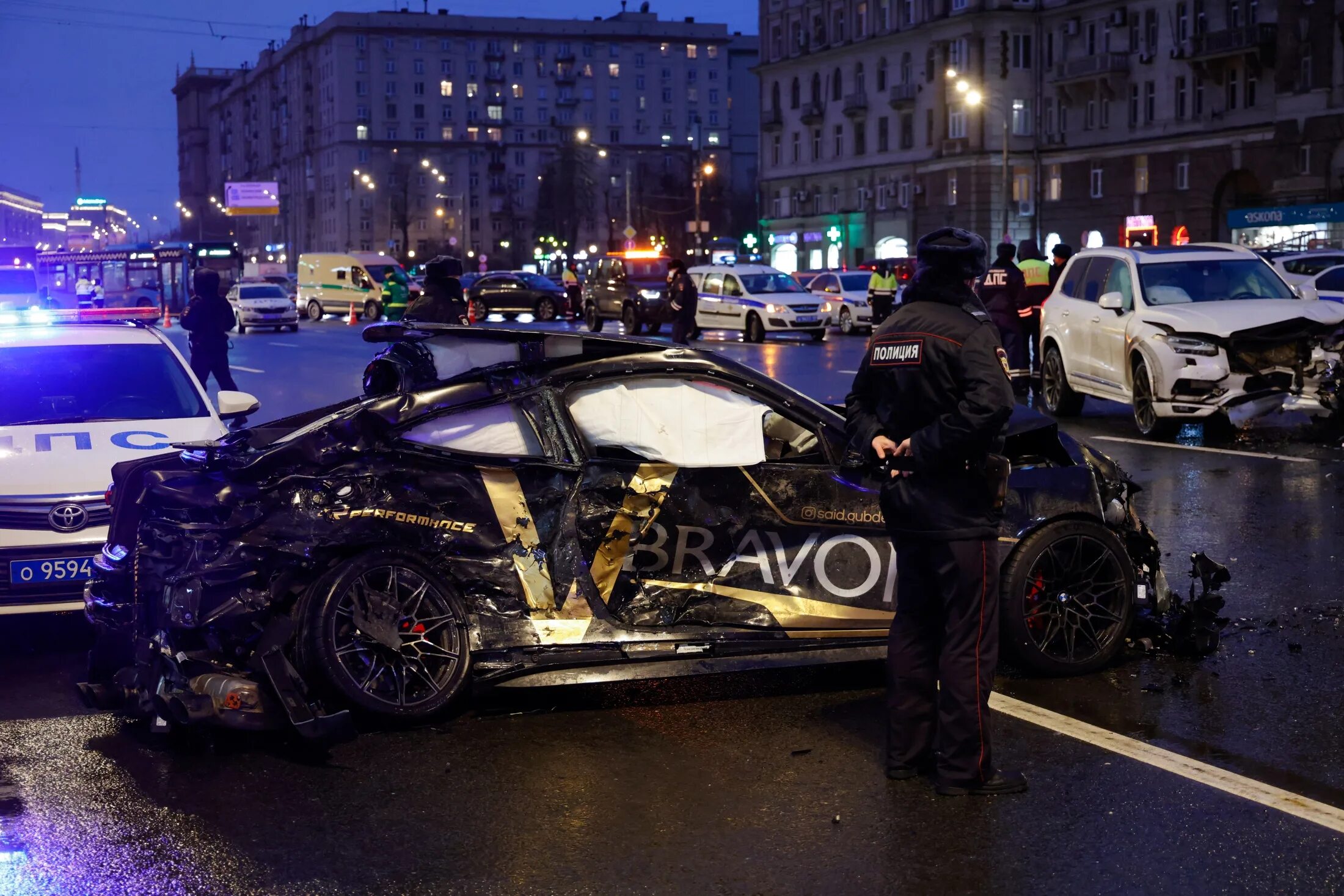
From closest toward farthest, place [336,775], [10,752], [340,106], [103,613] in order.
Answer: [336,775]
[10,752]
[103,613]
[340,106]

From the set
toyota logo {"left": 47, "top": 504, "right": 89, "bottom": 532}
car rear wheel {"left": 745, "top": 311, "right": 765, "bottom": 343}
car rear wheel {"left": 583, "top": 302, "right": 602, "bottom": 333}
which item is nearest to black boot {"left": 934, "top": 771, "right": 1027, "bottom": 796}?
toyota logo {"left": 47, "top": 504, "right": 89, "bottom": 532}

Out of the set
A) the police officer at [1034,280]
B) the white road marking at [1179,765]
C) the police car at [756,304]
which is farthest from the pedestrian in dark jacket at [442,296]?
the police car at [756,304]

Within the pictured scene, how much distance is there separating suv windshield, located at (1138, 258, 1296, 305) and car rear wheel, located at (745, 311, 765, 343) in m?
19.3

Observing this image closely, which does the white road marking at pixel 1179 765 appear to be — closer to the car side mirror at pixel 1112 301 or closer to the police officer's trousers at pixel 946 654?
the police officer's trousers at pixel 946 654

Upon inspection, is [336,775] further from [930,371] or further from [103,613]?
[930,371]

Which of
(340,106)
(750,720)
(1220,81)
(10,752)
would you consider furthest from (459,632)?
(340,106)

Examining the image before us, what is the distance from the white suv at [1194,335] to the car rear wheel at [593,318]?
26.4 m

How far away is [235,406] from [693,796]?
5.13 metres

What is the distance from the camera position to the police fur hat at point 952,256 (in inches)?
199

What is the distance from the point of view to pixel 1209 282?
15.3 metres

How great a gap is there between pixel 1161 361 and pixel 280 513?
10.7 m

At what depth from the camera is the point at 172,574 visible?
574 cm

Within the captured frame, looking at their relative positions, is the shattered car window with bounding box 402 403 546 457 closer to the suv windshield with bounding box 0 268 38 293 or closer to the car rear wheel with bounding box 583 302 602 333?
the car rear wheel with bounding box 583 302 602 333

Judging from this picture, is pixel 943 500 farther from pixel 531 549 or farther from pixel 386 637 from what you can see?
pixel 386 637
